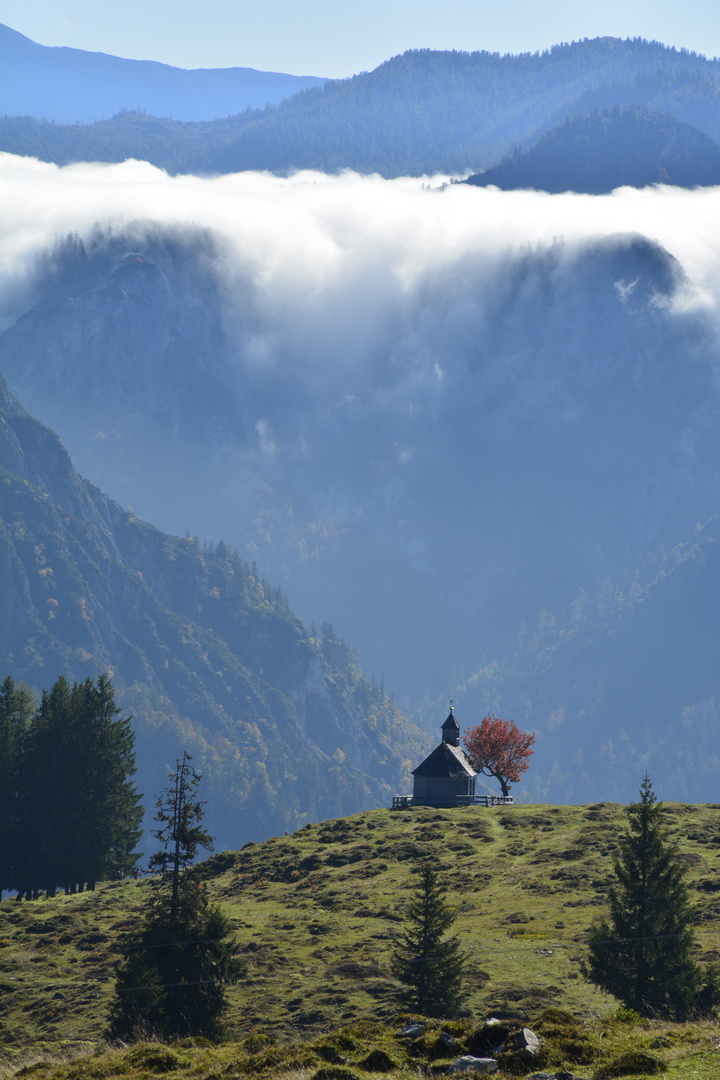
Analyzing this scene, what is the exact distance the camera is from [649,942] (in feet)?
152

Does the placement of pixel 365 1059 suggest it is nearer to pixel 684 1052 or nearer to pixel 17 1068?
pixel 684 1052

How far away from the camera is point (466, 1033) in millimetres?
30625

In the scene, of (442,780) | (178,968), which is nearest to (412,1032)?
(178,968)

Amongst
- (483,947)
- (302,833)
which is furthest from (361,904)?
(302,833)

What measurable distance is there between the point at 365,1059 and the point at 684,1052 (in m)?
8.01

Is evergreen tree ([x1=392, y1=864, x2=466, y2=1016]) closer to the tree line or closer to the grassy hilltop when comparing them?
the grassy hilltop

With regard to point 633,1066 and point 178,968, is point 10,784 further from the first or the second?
point 633,1066

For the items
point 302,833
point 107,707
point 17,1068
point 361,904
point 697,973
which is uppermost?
point 107,707

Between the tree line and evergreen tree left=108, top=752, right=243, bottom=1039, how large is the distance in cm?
4664

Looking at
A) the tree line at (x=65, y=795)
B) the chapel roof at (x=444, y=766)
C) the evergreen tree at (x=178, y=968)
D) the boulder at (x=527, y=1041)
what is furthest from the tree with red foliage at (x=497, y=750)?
the boulder at (x=527, y=1041)

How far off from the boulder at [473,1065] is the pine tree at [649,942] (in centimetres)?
1930

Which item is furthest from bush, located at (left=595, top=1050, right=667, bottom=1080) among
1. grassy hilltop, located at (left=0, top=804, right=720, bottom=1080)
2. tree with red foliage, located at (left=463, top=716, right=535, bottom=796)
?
tree with red foliage, located at (left=463, top=716, right=535, bottom=796)

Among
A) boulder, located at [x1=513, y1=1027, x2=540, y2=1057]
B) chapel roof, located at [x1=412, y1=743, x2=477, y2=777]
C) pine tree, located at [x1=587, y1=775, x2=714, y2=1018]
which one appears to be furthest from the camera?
chapel roof, located at [x1=412, y1=743, x2=477, y2=777]

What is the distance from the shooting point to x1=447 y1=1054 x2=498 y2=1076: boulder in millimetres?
27098
